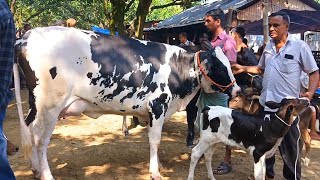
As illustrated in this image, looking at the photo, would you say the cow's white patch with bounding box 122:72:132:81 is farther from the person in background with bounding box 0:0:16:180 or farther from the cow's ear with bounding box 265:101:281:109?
the person in background with bounding box 0:0:16:180

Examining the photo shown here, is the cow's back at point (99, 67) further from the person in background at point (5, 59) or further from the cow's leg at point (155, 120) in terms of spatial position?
the person in background at point (5, 59)

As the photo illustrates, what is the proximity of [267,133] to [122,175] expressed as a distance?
1957 millimetres

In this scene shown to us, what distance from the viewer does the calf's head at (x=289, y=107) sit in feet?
12.8

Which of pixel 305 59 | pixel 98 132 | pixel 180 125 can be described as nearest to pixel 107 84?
pixel 305 59

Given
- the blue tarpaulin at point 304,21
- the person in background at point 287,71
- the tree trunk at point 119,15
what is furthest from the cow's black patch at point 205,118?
the blue tarpaulin at point 304,21

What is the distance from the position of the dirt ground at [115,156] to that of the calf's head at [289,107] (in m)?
1.36

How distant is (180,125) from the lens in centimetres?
815

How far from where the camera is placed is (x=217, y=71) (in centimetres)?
501

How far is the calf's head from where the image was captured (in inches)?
154

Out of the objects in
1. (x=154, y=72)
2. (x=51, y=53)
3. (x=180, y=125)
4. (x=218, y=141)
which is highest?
(x=51, y=53)

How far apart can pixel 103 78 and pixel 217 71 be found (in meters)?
1.51

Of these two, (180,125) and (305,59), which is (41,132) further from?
(180,125)

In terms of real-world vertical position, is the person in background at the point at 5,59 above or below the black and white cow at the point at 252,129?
above

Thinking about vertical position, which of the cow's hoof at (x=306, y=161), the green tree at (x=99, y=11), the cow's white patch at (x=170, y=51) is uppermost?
the green tree at (x=99, y=11)
